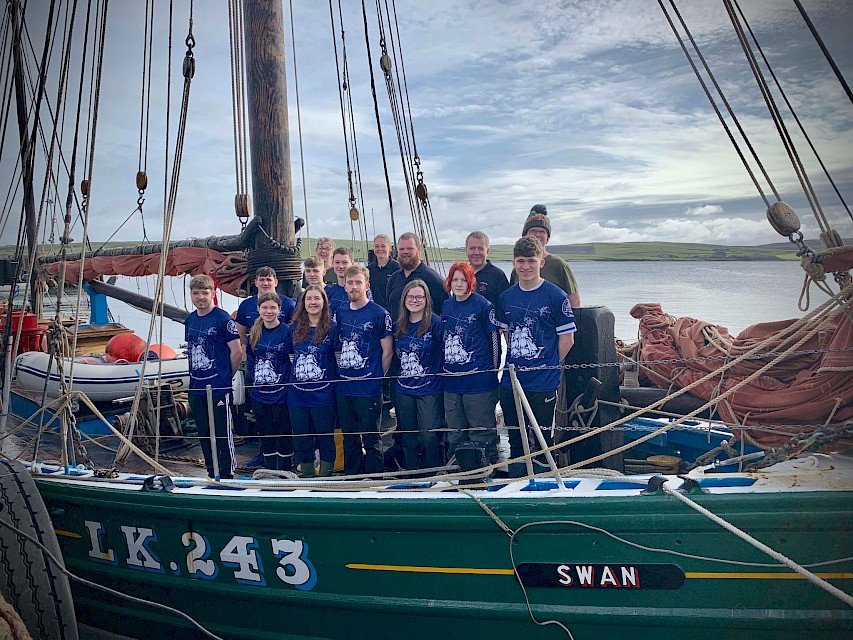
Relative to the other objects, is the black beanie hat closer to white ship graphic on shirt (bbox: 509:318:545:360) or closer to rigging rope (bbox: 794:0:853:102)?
white ship graphic on shirt (bbox: 509:318:545:360)

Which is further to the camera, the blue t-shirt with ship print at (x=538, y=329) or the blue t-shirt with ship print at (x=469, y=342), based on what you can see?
the blue t-shirt with ship print at (x=469, y=342)

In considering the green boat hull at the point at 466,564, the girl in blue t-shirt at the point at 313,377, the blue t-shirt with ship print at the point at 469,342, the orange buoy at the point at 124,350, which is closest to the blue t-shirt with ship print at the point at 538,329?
the blue t-shirt with ship print at the point at 469,342

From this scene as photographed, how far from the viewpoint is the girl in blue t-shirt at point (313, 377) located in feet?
14.1

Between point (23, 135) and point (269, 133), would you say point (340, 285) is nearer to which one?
point (269, 133)

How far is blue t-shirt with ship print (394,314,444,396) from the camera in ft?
13.5

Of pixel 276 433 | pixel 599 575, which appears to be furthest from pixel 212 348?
pixel 599 575

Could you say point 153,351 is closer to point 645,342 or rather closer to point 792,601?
point 645,342

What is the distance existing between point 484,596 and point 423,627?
0.38m

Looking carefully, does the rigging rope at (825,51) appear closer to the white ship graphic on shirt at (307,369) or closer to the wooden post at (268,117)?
the white ship graphic on shirt at (307,369)

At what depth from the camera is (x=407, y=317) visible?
13.7ft

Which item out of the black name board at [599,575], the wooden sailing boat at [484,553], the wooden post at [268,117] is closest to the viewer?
the wooden sailing boat at [484,553]

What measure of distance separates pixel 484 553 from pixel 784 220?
205 centimetres

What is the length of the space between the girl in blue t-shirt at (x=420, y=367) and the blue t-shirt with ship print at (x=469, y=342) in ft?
0.33

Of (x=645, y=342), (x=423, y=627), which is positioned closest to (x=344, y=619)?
(x=423, y=627)
